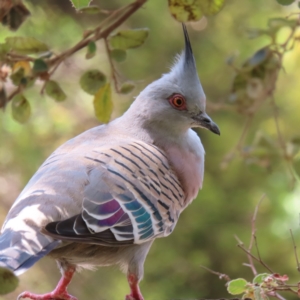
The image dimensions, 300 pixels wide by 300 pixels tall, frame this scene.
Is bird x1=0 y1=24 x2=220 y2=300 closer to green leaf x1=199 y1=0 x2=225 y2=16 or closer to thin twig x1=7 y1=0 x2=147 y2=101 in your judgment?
thin twig x1=7 y1=0 x2=147 y2=101

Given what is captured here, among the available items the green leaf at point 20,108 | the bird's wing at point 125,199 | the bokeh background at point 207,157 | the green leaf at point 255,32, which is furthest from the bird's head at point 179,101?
the bokeh background at point 207,157

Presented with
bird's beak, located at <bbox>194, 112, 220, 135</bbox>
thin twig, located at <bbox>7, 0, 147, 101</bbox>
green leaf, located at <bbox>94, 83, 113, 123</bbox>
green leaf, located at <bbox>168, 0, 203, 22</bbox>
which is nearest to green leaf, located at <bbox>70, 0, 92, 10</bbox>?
green leaf, located at <bbox>168, 0, 203, 22</bbox>

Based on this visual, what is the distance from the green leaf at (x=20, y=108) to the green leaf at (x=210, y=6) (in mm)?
796

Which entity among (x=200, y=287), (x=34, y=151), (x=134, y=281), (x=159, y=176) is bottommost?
(x=200, y=287)

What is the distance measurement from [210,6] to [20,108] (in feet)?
2.79

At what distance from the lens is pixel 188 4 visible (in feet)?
6.15

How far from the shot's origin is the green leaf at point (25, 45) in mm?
2146

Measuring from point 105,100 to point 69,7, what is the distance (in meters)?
2.92

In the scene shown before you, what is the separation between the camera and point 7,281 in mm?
1391

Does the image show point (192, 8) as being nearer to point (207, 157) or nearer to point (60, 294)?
point (60, 294)

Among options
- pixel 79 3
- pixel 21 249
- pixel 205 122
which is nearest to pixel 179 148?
pixel 205 122

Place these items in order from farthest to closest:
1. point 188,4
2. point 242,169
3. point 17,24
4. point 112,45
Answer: point 242,169 < point 112,45 < point 17,24 < point 188,4

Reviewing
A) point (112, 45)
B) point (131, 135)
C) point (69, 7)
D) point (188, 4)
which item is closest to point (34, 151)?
point (69, 7)

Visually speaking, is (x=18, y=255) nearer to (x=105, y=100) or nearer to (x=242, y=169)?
(x=105, y=100)
